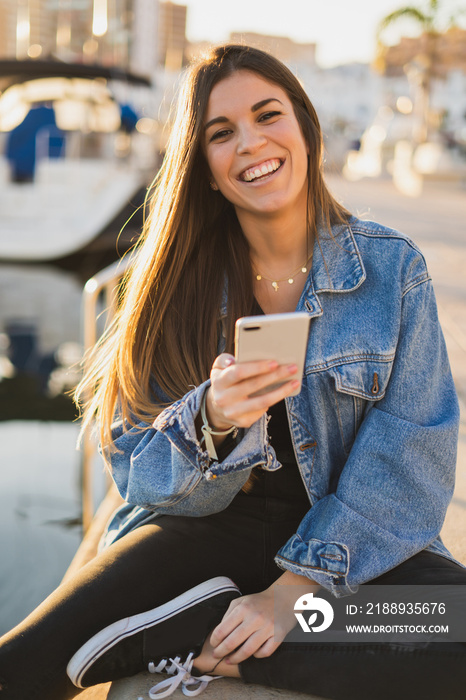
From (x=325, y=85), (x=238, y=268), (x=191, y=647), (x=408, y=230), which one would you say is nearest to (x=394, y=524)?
(x=191, y=647)

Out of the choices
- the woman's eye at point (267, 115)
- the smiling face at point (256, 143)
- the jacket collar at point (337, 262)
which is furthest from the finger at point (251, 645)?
the woman's eye at point (267, 115)

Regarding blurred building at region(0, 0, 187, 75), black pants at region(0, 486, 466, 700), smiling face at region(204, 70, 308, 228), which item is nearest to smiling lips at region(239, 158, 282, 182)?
smiling face at region(204, 70, 308, 228)

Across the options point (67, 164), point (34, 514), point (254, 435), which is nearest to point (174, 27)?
point (67, 164)

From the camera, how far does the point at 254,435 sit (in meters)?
1.82

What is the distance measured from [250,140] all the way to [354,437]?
0.90 meters

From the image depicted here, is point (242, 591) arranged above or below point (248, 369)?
below

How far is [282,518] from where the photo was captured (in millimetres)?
2027

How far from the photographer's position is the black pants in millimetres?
1644

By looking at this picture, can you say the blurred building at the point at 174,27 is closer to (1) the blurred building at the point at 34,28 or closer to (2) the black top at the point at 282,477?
(1) the blurred building at the point at 34,28

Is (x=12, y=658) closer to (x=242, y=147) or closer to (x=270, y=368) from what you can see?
(x=270, y=368)

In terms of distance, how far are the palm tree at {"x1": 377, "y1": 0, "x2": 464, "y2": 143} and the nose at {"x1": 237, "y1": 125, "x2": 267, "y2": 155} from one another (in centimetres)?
2551

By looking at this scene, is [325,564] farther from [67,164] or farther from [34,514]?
[67,164]

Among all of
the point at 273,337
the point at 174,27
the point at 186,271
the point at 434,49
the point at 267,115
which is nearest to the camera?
the point at 273,337

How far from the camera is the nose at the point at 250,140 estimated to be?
2.11m
